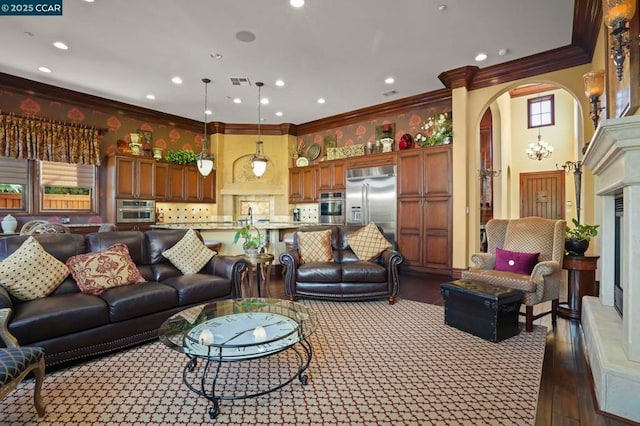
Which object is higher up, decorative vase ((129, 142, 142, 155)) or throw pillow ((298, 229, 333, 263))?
decorative vase ((129, 142, 142, 155))

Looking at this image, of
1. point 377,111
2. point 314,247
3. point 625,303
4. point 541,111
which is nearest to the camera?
point 625,303

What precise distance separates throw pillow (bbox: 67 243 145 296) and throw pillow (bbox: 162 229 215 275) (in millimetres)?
413

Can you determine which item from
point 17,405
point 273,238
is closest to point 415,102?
point 273,238

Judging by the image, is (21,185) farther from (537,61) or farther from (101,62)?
(537,61)

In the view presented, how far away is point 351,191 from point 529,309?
13.8 feet

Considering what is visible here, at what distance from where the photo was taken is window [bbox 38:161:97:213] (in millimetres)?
5602

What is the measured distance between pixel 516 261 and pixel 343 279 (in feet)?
6.30

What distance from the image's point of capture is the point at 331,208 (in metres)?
7.23

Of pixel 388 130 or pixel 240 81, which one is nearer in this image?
pixel 240 81

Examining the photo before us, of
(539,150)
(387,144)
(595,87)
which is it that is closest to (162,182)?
(387,144)

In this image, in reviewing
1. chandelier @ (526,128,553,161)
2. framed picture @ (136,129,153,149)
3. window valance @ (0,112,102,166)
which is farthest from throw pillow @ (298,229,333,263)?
chandelier @ (526,128,553,161)

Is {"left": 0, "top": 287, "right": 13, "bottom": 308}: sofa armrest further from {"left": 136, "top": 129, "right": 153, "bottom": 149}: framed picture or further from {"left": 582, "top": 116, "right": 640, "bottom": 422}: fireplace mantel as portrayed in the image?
{"left": 136, "top": 129, "right": 153, "bottom": 149}: framed picture

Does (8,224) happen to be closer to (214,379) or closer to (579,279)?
(214,379)

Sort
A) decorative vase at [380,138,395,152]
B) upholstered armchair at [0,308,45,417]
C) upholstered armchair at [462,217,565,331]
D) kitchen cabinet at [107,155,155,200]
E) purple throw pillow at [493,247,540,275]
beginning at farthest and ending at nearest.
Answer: decorative vase at [380,138,395,152], kitchen cabinet at [107,155,155,200], purple throw pillow at [493,247,540,275], upholstered armchair at [462,217,565,331], upholstered armchair at [0,308,45,417]
